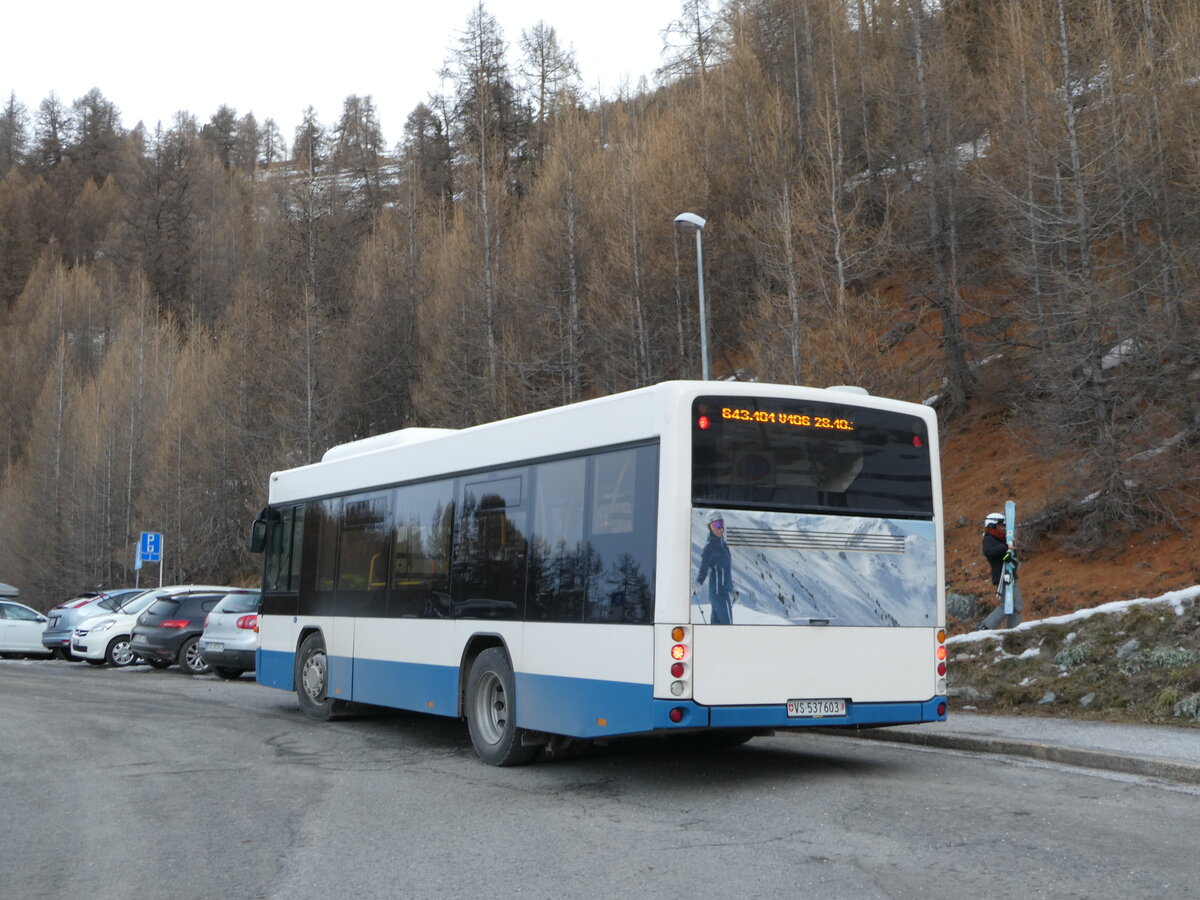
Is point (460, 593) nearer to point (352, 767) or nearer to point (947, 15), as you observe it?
point (352, 767)

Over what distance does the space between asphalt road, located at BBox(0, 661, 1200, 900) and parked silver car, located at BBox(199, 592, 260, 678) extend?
9.67m

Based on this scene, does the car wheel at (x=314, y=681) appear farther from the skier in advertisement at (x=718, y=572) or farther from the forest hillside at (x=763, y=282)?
the forest hillside at (x=763, y=282)

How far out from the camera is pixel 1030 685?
14.1 metres

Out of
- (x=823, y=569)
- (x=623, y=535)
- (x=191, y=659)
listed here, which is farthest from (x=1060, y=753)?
(x=191, y=659)

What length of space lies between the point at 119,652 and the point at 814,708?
23203 mm

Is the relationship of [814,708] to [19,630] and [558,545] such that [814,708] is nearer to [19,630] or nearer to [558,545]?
[558,545]

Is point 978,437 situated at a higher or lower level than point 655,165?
lower

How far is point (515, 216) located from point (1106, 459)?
24.1 meters

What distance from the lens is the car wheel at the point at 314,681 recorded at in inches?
592

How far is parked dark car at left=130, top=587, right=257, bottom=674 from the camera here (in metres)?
25.3

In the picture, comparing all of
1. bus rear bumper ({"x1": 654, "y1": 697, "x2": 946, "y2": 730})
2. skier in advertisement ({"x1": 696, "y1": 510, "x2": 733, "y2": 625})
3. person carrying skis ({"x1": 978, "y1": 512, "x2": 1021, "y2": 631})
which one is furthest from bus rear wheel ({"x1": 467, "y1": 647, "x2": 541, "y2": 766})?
person carrying skis ({"x1": 978, "y1": 512, "x2": 1021, "y2": 631})

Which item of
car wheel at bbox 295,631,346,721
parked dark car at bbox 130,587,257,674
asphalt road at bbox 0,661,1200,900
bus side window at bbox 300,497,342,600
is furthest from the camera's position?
parked dark car at bbox 130,587,257,674

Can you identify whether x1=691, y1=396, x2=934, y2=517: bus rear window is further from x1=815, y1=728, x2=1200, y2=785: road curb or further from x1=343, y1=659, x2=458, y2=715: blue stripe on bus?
x1=343, y1=659, x2=458, y2=715: blue stripe on bus

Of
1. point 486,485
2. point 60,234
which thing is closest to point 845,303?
point 486,485
